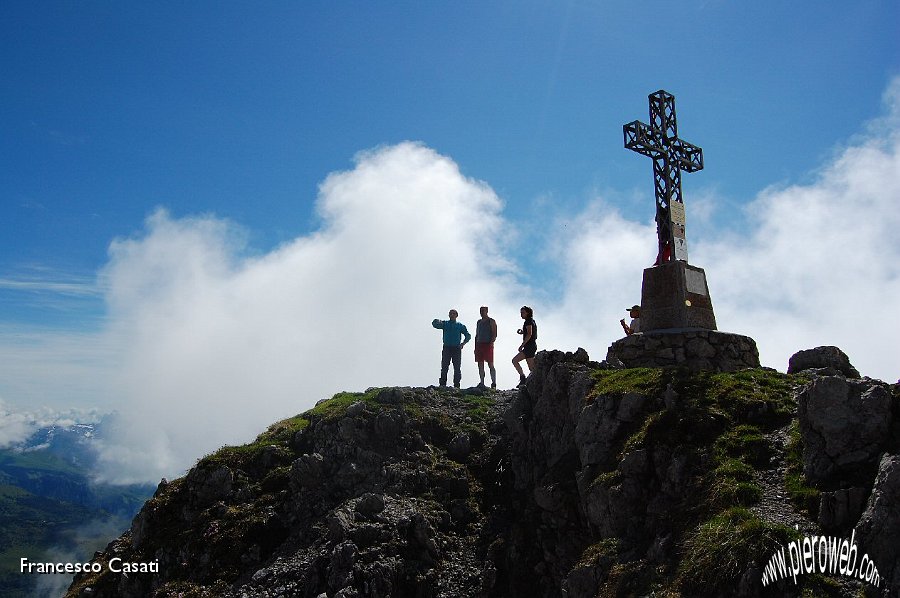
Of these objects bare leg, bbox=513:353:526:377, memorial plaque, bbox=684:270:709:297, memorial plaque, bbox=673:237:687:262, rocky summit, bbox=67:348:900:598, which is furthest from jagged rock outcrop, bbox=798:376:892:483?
bare leg, bbox=513:353:526:377

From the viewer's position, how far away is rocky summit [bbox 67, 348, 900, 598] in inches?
401

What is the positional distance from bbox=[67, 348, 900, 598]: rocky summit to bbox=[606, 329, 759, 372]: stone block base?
4.88ft

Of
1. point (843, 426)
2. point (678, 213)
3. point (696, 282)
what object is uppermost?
point (678, 213)

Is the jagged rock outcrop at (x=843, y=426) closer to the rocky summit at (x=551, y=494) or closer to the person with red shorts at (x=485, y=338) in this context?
the rocky summit at (x=551, y=494)

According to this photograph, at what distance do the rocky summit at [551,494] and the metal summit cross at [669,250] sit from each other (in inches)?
120

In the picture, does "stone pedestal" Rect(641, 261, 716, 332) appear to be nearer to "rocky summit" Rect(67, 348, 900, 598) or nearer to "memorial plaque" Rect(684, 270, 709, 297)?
"memorial plaque" Rect(684, 270, 709, 297)

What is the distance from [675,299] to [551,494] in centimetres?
804

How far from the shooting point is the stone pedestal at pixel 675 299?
1986cm

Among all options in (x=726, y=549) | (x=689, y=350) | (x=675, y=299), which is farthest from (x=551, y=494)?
(x=675, y=299)

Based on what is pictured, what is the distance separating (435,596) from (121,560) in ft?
36.5

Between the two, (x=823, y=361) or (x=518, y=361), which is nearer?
(x=823, y=361)

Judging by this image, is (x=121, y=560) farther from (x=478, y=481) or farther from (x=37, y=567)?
(x=478, y=481)

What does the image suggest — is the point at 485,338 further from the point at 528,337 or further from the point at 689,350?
the point at 689,350

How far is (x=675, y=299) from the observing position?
19.9 meters
